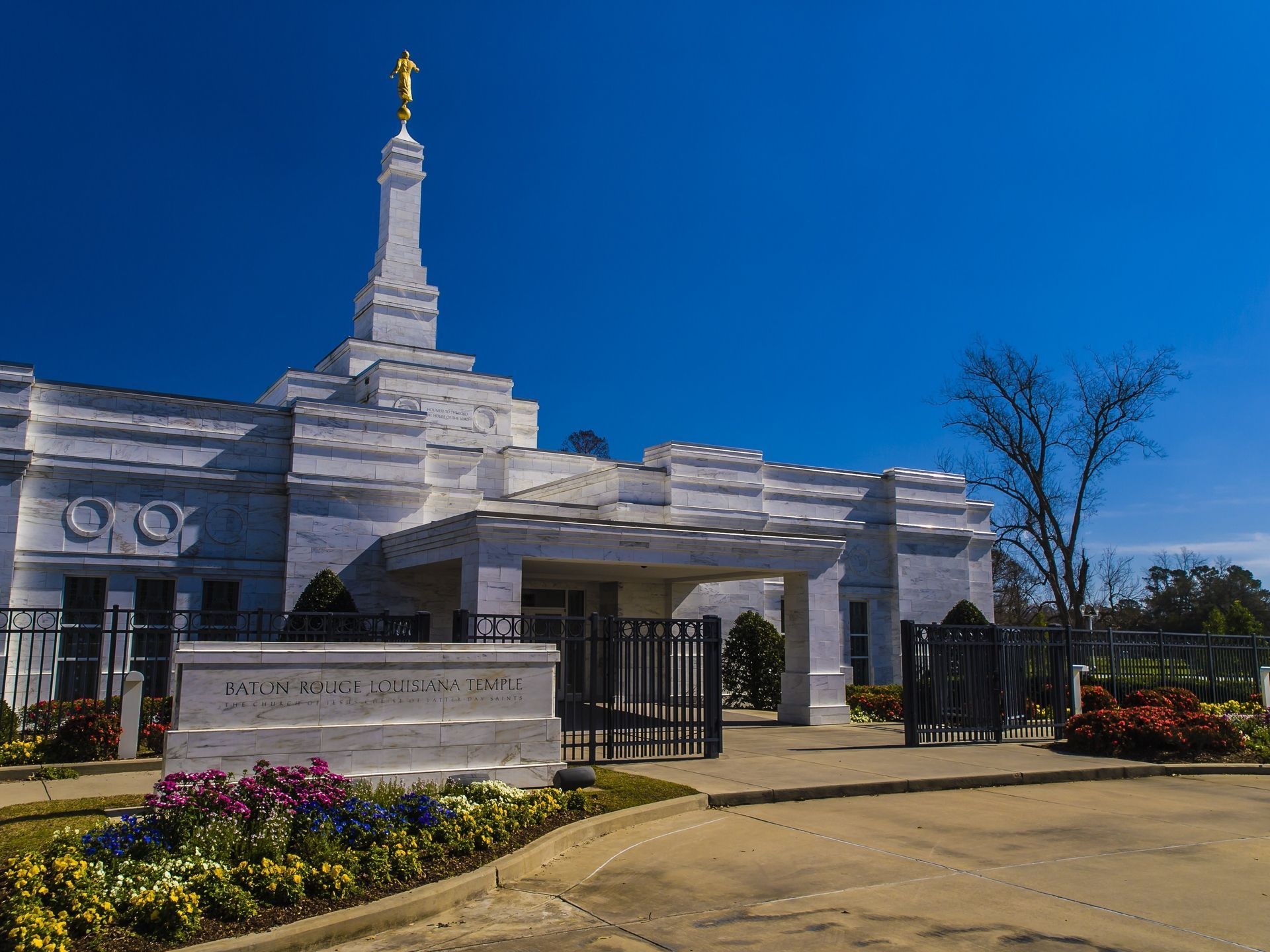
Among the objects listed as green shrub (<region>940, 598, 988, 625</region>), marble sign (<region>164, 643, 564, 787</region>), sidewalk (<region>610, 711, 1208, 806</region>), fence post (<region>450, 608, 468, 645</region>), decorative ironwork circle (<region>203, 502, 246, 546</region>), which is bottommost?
sidewalk (<region>610, 711, 1208, 806</region>)

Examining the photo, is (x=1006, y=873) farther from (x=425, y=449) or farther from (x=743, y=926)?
(x=425, y=449)

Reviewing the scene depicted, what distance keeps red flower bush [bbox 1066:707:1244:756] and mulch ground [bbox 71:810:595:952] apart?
11638 millimetres

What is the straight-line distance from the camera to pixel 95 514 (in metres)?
20.3

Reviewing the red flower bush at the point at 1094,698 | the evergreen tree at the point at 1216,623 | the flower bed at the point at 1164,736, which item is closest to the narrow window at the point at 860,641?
the red flower bush at the point at 1094,698

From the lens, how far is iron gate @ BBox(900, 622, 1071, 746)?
679 inches

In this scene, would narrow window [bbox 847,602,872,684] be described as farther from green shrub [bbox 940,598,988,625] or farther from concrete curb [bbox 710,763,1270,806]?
concrete curb [bbox 710,763,1270,806]

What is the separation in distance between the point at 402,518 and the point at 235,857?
51.8 feet

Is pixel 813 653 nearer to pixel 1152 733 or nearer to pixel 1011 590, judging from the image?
pixel 1152 733

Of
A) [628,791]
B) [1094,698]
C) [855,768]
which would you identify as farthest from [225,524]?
[1094,698]

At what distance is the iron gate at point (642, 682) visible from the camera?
44.4ft

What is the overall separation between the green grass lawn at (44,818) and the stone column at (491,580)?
715cm

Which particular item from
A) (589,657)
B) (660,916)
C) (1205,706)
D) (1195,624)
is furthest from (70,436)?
(1195,624)

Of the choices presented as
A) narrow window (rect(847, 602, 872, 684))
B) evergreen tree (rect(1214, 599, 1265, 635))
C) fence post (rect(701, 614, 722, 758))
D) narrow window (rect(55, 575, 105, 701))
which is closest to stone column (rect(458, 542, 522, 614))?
fence post (rect(701, 614, 722, 758))

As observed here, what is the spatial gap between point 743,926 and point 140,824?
439cm
